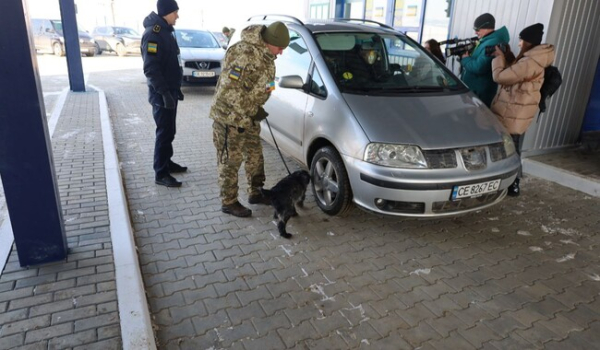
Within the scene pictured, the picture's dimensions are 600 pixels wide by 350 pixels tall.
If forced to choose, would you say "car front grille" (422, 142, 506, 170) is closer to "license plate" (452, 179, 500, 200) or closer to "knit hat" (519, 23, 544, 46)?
"license plate" (452, 179, 500, 200)

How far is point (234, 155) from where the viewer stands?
3943 mm

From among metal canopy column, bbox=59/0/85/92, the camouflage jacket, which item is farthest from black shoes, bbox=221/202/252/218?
metal canopy column, bbox=59/0/85/92

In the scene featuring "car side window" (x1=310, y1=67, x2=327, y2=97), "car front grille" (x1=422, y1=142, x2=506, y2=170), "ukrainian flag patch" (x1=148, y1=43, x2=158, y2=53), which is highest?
"ukrainian flag patch" (x1=148, y1=43, x2=158, y2=53)

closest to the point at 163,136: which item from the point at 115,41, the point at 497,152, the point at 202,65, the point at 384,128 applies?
the point at 384,128

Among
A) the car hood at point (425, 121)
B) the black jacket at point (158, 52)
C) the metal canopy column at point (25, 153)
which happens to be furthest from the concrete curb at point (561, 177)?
the metal canopy column at point (25, 153)

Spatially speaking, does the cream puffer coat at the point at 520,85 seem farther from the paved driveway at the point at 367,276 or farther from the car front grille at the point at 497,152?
the car front grille at the point at 497,152

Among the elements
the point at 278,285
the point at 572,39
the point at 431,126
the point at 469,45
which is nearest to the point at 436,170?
the point at 431,126

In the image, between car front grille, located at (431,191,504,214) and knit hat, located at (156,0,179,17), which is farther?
knit hat, located at (156,0,179,17)

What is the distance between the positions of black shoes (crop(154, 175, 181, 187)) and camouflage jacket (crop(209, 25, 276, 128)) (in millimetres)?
1300

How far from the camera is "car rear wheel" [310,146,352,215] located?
3.83 m

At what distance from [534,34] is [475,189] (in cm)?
211

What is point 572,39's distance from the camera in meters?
5.54

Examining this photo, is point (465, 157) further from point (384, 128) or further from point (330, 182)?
point (330, 182)

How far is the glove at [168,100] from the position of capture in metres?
4.36
